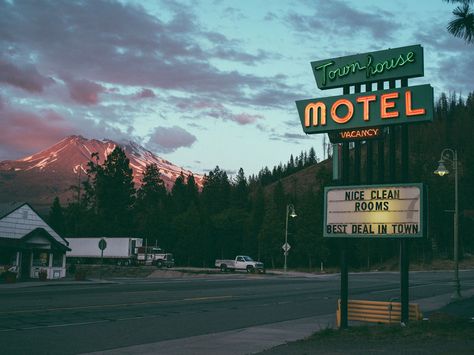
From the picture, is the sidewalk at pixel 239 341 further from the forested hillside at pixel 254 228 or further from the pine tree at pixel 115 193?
the pine tree at pixel 115 193

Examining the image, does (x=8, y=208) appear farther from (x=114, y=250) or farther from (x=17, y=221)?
(x=114, y=250)

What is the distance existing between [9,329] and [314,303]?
617 inches

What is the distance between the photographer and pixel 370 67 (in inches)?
698

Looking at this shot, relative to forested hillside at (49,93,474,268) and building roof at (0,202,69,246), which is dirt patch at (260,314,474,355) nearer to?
building roof at (0,202,69,246)

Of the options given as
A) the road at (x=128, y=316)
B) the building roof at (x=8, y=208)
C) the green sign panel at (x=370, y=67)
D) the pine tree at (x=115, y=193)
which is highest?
the pine tree at (x=115, y=193)

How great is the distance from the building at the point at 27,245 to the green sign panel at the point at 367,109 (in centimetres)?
3308

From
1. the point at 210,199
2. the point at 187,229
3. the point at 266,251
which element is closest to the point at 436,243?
the point at 266,251

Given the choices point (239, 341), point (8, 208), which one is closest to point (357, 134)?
point (239, 341)

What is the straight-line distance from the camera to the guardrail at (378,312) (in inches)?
686

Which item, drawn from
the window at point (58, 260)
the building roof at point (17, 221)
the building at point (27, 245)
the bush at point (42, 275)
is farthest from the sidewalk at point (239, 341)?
the window at point (58, 260)

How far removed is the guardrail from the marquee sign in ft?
8.26

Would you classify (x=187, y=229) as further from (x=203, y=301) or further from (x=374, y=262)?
(x=203, y=301)

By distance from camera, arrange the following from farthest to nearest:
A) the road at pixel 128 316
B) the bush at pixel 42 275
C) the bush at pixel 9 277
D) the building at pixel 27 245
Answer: the bush at pixel 42 275
the building at pixel 27 245
the bush at pixel 9 277
the road at pixel 128 316

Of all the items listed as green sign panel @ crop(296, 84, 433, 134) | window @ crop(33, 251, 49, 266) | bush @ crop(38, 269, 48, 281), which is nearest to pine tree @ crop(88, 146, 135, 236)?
window @ crop(33, 251, 49, 266)
